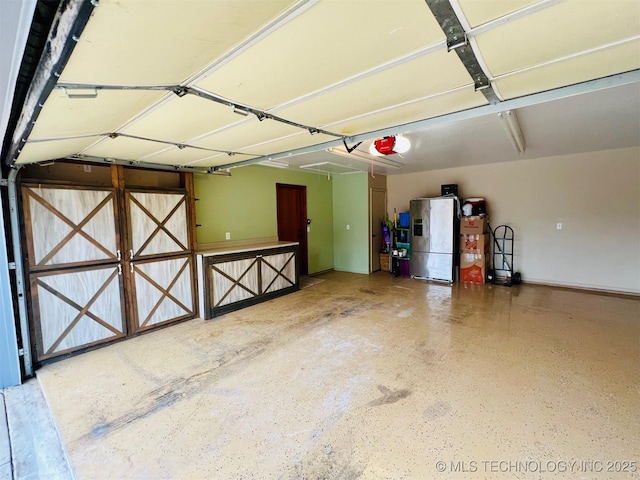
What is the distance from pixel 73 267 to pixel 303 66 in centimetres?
336

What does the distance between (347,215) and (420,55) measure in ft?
19.2

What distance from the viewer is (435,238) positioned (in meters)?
6.14

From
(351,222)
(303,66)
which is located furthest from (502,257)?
(303,66)

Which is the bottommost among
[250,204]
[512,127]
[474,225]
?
[474,225]

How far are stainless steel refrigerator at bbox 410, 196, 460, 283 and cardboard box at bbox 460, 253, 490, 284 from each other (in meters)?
0.15

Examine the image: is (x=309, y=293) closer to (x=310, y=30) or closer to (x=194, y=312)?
(x=194, y=312)

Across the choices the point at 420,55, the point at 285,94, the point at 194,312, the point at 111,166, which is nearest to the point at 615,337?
the point at 420,55

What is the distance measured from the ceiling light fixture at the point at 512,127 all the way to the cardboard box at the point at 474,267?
7.73 feet

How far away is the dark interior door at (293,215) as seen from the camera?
625 cm

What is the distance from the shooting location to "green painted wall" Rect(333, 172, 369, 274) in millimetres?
6895

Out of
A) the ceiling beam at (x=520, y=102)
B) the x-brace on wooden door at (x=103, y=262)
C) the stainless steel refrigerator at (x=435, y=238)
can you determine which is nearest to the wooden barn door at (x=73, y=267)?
the x-brace on wooden door at (x=103, y=262)

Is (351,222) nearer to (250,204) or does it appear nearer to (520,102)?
(250,204)

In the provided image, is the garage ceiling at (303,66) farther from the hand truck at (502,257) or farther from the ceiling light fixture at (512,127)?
the hand truck at (502,257)

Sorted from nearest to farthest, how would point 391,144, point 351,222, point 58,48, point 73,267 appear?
point 58,48, point 73,267, point 391,144, point 351,222
